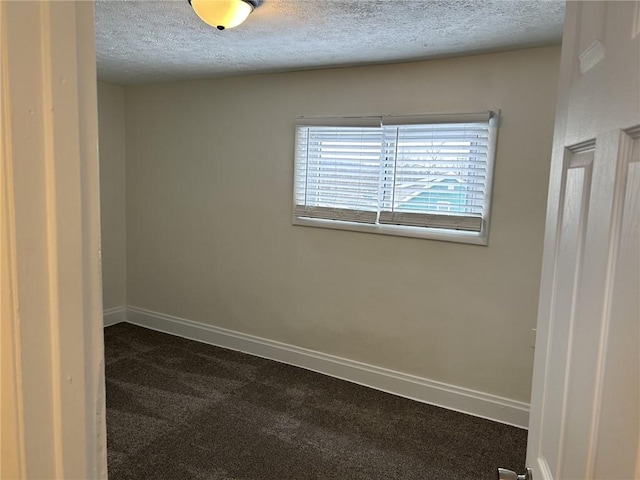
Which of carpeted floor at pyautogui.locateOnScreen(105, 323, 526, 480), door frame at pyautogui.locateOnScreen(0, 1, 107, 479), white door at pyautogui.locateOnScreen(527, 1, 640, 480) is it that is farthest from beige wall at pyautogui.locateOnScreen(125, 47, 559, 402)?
door frame at pyautogui.locateOnScreen(0, 1, 107, 479)

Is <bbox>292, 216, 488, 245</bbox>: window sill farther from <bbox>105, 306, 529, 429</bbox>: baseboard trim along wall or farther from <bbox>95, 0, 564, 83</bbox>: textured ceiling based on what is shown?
<bbox>95, 0, 564, 83</bbox>: textured ceiling

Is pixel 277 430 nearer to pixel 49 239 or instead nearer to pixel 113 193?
pixel 49 239

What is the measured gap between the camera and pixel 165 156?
419cm


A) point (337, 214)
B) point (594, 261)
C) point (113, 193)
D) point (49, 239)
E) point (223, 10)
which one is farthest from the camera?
point (113, 193)

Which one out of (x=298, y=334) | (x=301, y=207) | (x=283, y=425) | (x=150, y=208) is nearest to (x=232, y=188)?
(x=301, y=207)

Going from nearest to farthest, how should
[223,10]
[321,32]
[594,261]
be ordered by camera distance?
[594,261] < [223,10] < [321,32]

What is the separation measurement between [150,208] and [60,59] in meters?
4.02

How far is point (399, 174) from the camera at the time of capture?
10.5ft

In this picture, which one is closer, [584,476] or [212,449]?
[584,476]

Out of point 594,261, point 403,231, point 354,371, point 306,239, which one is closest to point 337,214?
point 306,239

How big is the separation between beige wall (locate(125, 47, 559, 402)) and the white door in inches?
78.6

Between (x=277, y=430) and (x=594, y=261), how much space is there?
8.16 feet

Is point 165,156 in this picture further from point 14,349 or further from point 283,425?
point 14,349

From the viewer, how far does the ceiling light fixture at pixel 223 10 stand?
1.92 m
